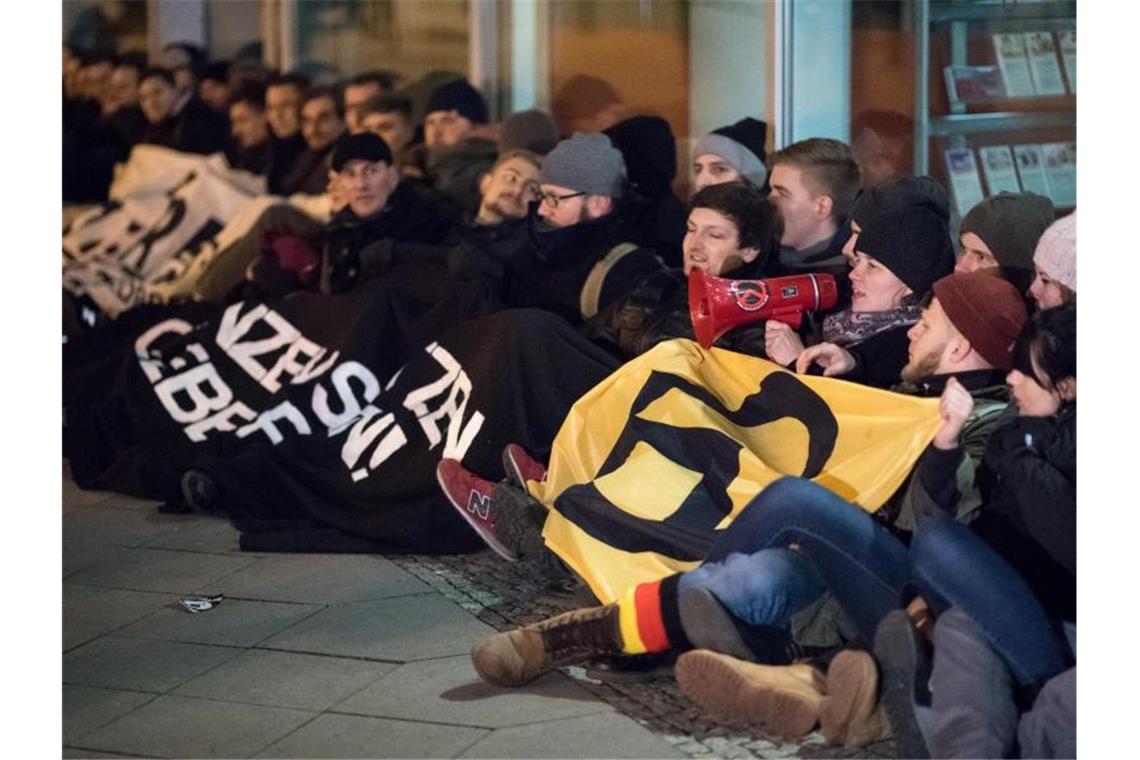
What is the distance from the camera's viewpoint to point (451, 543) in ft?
20.9

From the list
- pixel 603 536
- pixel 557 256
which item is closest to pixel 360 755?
pixel 603 536

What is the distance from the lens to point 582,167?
7199 millimetres

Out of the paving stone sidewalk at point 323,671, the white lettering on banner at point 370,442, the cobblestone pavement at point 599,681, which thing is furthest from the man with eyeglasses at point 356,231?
the cobblestone pavement at point 599,681

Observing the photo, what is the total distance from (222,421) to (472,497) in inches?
73.7

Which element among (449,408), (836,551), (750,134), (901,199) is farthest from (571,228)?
(836,551)

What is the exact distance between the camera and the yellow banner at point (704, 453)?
4.78 m

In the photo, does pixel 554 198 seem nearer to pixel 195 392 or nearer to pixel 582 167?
pixel 582 167

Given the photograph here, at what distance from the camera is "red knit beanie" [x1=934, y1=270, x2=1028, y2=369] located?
187 inches

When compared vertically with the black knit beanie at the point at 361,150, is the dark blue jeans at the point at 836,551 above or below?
below

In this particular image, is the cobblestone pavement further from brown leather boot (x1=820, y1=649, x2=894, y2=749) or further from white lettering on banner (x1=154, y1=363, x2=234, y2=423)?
white lettering on banner (x1=154, y1=363, x2=234, y2=423)

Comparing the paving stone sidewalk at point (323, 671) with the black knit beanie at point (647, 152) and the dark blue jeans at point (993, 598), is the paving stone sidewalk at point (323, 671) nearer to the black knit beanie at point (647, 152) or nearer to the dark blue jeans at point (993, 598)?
the dark blue jeans at point (993, 598)

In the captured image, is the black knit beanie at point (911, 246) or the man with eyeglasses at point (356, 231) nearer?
the black knit beanie at point (911, 246)

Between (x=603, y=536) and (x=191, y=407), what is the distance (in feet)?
9.70

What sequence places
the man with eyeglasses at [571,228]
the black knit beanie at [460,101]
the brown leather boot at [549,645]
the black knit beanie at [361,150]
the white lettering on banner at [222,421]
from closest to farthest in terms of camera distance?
the brown leather boot at [549,645], the man with eyeglasses at [571,228], the white lettering on banner at [222,421], the black knit beanie at [361,150], the black knit beanie at [460,101]
